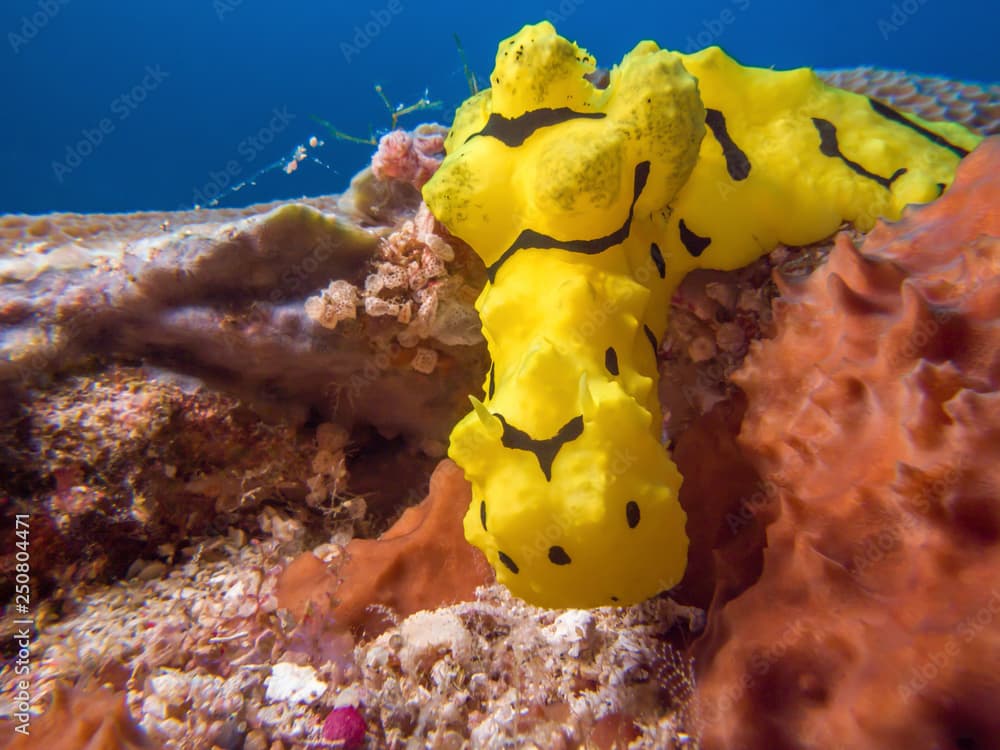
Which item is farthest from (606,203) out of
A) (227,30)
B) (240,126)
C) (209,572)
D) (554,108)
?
(227,30)

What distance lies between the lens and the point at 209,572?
3.26 m

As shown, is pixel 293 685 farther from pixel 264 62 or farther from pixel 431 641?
pixel 264 62

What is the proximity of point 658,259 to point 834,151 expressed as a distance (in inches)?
48.9

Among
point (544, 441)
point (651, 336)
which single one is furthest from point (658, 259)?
point (544, 441)

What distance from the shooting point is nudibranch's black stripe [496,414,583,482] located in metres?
2.08

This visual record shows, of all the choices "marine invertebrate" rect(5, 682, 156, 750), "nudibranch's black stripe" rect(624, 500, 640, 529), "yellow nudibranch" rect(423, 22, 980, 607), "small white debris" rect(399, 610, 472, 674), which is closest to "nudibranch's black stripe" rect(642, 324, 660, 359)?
"yellow nudibranch" rect(423, 22, 980, 607)

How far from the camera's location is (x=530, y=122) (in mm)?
2762

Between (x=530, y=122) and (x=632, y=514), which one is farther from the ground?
(x=530, y=122)

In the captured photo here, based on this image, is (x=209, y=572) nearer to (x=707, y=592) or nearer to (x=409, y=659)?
(x=409, y=659)

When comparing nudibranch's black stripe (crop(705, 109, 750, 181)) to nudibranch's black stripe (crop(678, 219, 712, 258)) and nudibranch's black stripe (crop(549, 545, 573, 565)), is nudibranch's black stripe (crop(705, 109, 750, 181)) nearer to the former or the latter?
nudibranch's black stripe (crop(678, 219, 712, 258))

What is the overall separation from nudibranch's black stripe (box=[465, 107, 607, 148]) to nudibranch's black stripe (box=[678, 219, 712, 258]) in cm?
76

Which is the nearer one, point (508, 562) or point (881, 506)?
point (881, 506)

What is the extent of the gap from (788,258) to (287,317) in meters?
2.99

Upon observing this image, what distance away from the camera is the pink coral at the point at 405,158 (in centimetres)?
345
